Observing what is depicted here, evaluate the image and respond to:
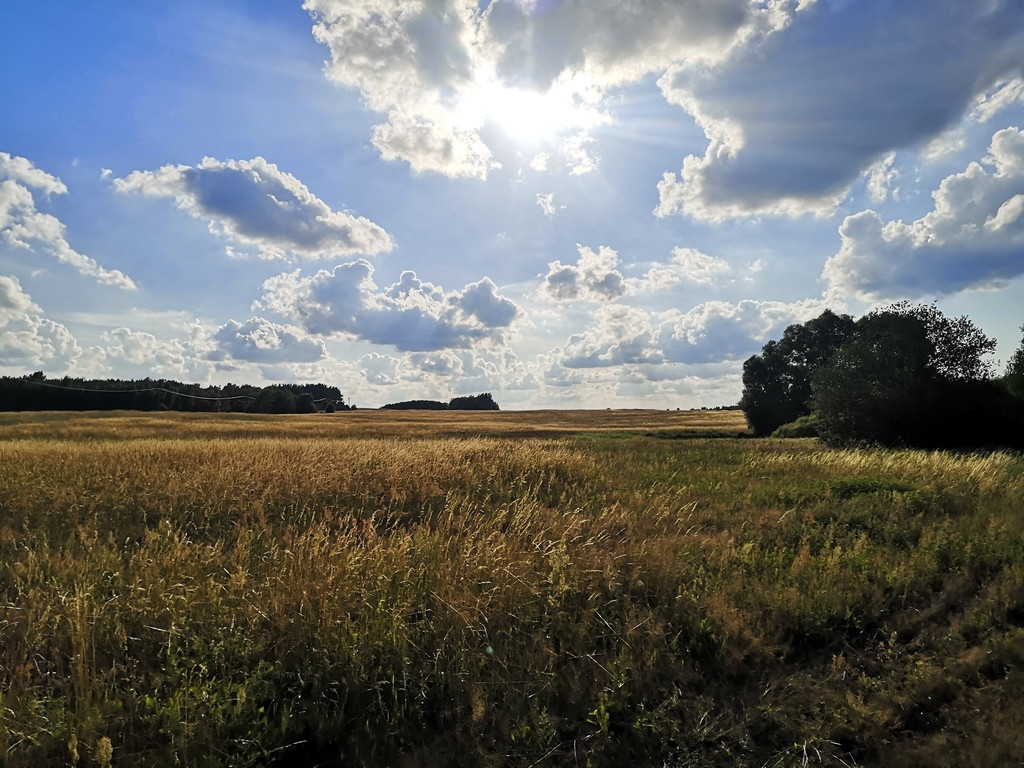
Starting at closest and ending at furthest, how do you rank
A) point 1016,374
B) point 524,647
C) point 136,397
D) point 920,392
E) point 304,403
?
point 524,647 < point 920,392 < point 1016,374 < point 136,397 < point 304,403

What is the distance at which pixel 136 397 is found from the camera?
9819cm

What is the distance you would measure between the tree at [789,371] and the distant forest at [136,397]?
85082 millimetres

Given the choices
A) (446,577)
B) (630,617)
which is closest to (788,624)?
(630,617)

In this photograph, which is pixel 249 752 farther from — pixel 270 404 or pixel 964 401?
pixel 270 404

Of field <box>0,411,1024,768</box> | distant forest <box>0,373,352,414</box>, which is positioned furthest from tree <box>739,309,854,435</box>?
distant forest <box>0,373,352,414</box>

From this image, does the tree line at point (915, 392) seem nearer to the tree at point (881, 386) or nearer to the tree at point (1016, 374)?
the tree at point (881, 386)

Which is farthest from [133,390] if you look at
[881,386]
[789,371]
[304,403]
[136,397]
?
[881,386]

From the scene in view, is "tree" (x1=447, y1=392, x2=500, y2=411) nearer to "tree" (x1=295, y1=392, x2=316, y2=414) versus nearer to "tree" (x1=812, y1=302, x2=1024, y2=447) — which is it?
"tree" (x1=295, y1=392, x2=316, y2=414)

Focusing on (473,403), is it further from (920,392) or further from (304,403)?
(920,392)

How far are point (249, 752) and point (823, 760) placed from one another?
3.97 meters

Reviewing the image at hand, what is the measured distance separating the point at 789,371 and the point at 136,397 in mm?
110088

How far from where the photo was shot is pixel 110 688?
3979 millimetres

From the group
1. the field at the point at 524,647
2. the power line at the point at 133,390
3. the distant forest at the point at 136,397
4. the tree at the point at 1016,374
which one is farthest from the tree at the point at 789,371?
the power line at the point at 133,390

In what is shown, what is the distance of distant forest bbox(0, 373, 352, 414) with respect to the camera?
86.7m
